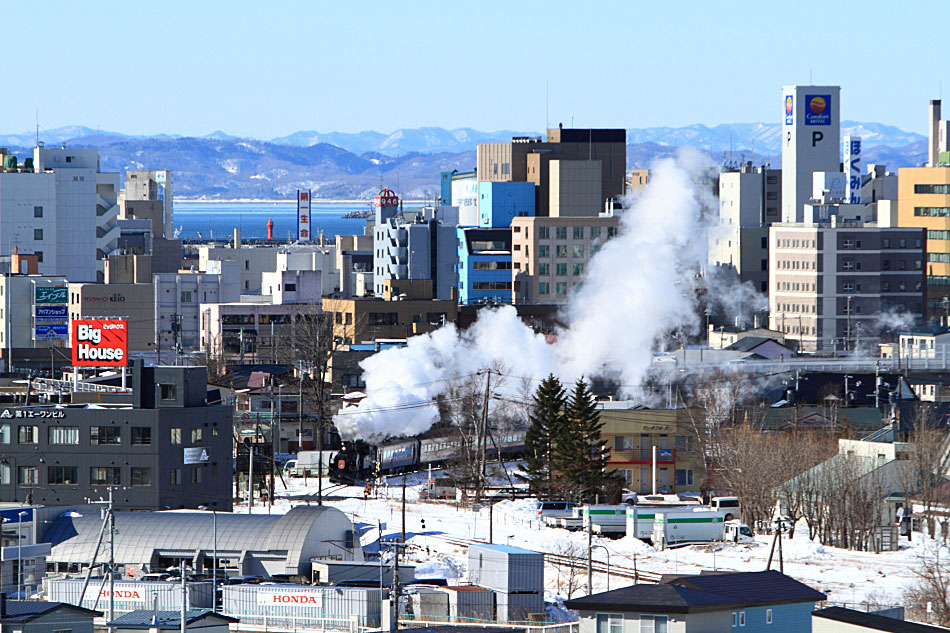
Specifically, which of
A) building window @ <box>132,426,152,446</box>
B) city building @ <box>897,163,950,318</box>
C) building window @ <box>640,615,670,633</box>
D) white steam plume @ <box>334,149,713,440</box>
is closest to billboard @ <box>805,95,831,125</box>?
city building @ <box>897,163,950,318</box>

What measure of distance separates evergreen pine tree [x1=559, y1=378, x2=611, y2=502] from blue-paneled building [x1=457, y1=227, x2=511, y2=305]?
2697 inches

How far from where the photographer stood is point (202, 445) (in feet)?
229

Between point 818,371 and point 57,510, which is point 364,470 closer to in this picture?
point 57,510

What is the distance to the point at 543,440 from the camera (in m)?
79.4

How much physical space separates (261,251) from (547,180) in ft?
130

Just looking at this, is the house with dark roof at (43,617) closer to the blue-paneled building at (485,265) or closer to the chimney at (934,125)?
the blue-paneled building at (485,265)

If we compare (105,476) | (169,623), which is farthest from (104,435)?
(169,623)

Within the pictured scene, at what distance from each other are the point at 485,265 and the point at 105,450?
8414cm

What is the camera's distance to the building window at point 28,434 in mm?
68188

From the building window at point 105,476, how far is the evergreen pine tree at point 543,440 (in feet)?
58.3

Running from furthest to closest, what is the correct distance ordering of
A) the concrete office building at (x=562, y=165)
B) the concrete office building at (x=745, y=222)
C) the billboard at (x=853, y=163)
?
1. the billboard at (x=853, y=163)
2. the concrete office building at (x=562, y=165)
3. the concrete office building at (x=745, y=222)

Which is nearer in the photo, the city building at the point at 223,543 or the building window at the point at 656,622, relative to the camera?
the building window at the point at 656,622

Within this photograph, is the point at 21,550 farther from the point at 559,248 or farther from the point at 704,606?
the point at 559,248

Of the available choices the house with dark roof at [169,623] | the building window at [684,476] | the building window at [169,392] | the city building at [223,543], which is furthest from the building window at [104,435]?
the building window at [684,476]
